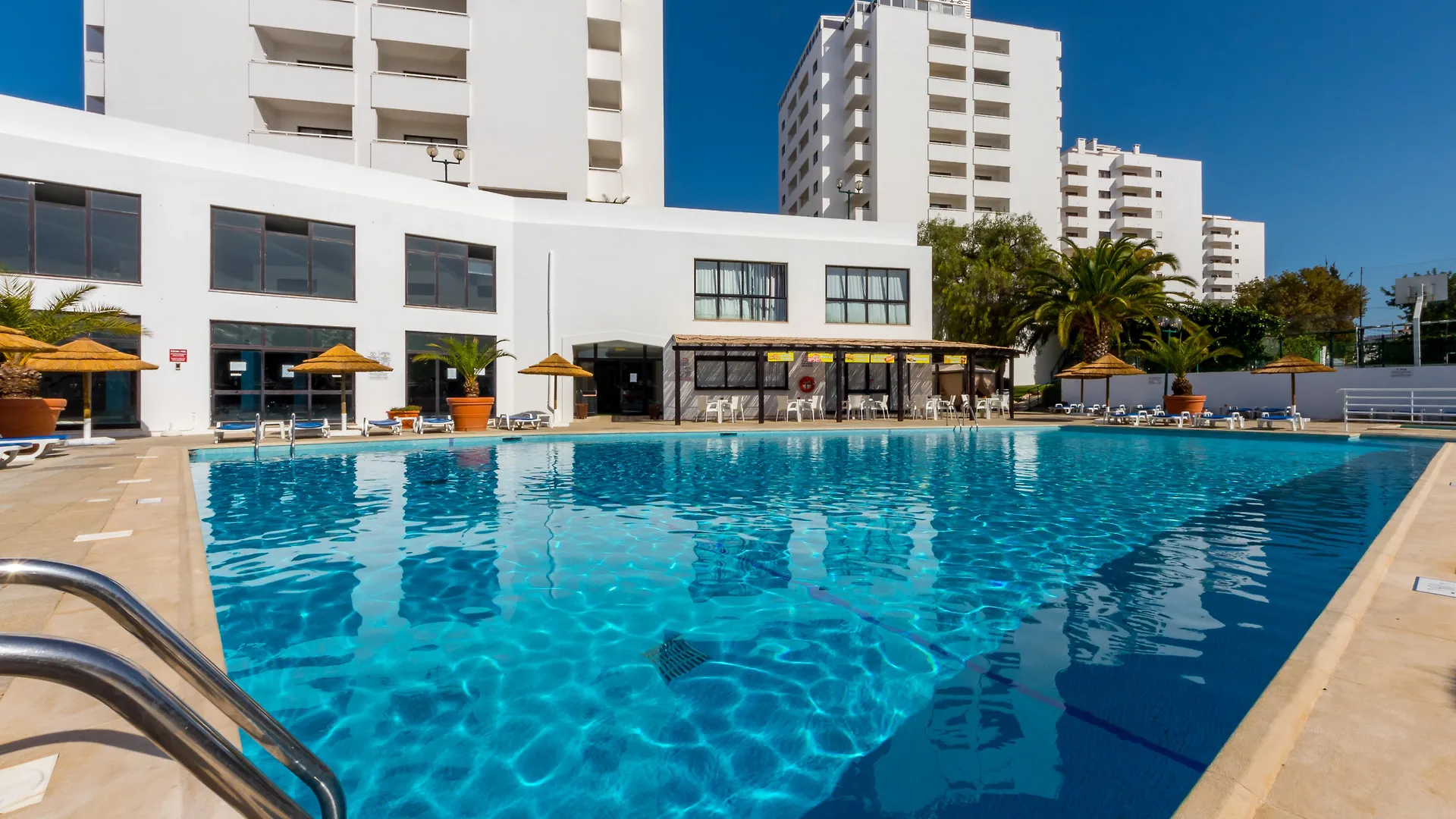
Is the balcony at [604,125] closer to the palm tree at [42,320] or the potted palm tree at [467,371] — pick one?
the potted palm tree at [467,371]

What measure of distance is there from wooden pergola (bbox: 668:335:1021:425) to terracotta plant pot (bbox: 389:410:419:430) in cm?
700

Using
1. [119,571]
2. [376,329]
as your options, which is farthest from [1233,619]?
[376,329]

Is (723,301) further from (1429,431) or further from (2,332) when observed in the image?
(1429,431)

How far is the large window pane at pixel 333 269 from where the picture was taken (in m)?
16.9

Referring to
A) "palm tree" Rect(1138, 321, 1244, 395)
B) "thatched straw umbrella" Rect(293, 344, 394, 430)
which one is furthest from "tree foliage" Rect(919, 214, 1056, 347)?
"thatched straw umbrella" Rect(293, 344, 394, 430)

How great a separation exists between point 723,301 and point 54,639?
21.9 metres

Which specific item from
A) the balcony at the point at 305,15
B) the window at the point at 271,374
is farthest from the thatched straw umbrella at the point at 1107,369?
the balcony at the point at 305,15

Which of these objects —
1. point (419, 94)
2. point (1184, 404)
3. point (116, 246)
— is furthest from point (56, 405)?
point (1184, 404)

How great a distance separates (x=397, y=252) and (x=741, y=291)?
10.7 m

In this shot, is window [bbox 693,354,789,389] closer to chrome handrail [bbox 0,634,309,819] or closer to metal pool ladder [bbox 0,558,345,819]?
metal pool ladder [bbox 0,558,345,819]

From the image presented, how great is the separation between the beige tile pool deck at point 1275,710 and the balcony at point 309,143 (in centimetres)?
2344

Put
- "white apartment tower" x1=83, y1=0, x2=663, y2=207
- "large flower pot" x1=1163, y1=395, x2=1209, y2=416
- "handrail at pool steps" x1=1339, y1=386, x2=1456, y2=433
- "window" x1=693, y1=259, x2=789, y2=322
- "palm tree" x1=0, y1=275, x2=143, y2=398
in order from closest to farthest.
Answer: "palm tree" x1=0, y1=275, x2=143, y2=398
"handrail at pool steps" x1=1339, y1=386, x2=1456, y2=433
"large flower pot" x1=1163, y1=395, x2=1209, y2=416
"window" x1=693, y1=259, x2=789, y2=322
"white apartment tower" x1=83, y1=0, x2=663, y2=207

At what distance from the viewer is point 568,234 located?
2058 cm

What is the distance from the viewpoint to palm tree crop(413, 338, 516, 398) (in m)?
17.5
